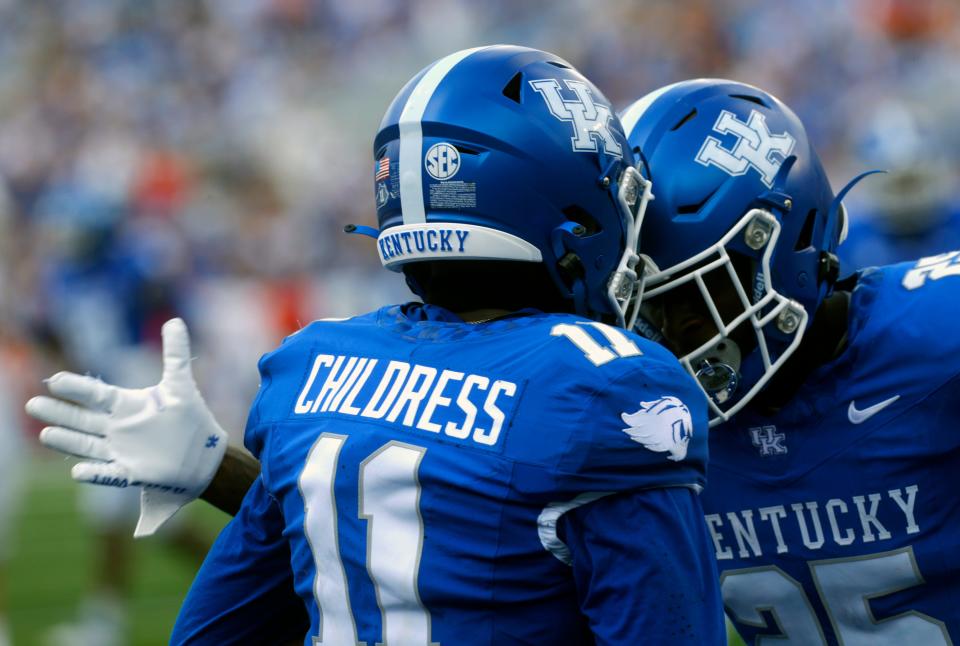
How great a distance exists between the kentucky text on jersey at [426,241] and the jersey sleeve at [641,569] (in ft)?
1.42

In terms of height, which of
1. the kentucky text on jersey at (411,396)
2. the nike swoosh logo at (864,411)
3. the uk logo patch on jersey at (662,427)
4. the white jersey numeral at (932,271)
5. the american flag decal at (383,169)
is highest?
the american flag decal at (383,169)

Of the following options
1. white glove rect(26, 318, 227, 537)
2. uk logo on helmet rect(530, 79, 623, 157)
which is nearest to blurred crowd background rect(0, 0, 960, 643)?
uk logo on helmet rect(530, 79, 623, 157)

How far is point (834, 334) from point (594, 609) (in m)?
0.99

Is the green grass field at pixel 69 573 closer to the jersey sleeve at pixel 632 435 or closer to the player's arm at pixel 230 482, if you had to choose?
the player's arm at pixel 230 482

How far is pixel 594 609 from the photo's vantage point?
1.71 metres

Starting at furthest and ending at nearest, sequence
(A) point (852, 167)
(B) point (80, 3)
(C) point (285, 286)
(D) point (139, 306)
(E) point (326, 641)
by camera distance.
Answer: (B) point (80, 3)
(C) point (285, 286)
(A) point (852, 167)
(D) point (139, 306)
(E) point (326, 641)

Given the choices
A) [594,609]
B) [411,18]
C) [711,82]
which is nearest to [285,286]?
[411,18]

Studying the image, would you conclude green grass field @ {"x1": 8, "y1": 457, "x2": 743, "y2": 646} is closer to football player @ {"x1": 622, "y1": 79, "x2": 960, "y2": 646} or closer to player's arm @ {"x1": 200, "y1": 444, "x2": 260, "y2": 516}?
football player @ {"x1": 622, "y1": 79, "x2": 960, "y2": 646}

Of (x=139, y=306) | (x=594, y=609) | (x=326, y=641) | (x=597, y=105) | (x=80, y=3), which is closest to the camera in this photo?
(x=594, y=609)

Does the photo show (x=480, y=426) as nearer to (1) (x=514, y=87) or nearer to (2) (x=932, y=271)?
(1) (x=514, y=87)

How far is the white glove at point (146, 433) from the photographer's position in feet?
7.13

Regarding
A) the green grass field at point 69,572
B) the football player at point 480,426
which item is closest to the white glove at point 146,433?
the football player at point 480,426

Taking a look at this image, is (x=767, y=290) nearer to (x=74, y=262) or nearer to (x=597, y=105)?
(x=597, y=105)

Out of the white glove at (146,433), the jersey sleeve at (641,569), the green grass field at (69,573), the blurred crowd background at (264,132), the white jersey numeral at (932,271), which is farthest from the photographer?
the blurred crowd background at (264,132)
